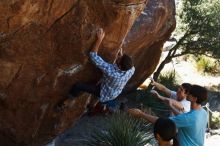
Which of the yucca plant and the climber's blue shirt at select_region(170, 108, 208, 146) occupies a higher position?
the climber's blue shirt at select_region(170, 108, 208, 146)

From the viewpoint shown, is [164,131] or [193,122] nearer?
[164,131]

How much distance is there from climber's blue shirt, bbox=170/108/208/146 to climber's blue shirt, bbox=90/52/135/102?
284cm

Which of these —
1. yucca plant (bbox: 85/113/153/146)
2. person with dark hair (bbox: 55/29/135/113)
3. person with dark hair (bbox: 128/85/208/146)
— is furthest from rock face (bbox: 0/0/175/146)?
person with dark hair (bbox: 128/85/208/146)

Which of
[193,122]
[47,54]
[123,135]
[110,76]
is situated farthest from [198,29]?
[193,122]

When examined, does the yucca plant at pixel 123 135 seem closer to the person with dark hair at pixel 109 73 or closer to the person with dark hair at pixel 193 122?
the person with dark hair at pixel 109 73

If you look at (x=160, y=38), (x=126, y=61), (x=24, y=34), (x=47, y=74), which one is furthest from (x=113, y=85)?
(x=160, y=38)

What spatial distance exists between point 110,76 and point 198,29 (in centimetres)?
1201

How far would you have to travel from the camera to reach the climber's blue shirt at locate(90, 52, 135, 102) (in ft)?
30.7

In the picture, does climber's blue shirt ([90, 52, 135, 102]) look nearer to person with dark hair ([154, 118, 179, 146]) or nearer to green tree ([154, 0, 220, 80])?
person with dark hair ([154, 118, 179, 146])

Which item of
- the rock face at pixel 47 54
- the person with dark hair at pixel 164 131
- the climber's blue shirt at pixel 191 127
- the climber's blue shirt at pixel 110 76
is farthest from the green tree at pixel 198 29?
the person with dark hair at pixel 164 131

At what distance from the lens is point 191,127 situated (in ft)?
21.7

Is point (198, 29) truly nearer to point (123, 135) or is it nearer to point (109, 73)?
point (123, 135)

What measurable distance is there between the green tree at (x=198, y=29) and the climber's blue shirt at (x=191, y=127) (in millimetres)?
13611

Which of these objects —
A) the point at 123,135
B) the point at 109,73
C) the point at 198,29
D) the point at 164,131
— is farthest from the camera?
the point at 198,29
